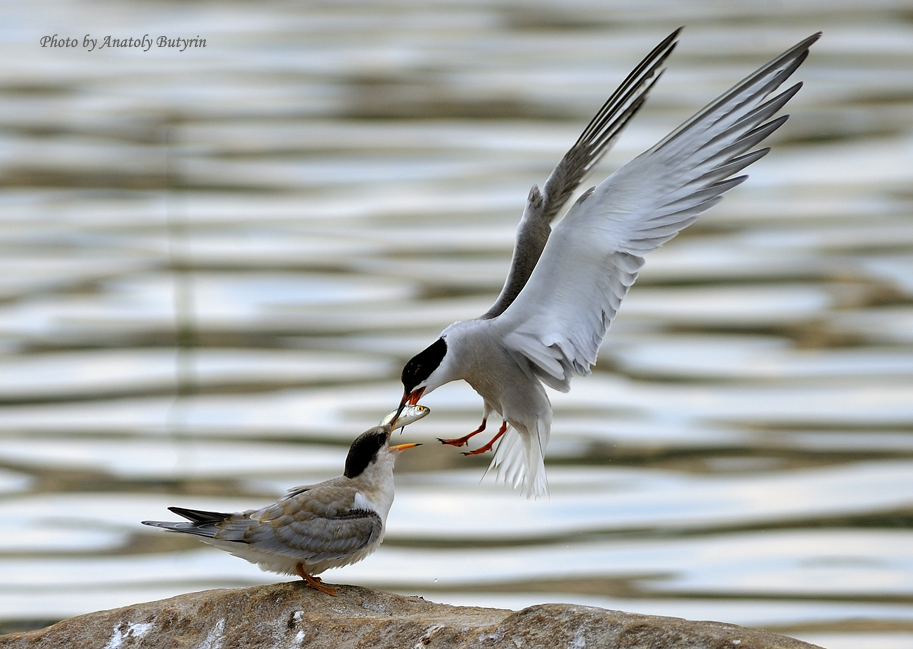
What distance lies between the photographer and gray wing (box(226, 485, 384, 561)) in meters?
5.61

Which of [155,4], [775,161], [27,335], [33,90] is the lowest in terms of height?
[27,335]

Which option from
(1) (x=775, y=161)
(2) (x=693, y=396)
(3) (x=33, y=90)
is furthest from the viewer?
(3) (x=33, y=90)

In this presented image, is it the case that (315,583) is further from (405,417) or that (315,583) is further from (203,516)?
(405,417)

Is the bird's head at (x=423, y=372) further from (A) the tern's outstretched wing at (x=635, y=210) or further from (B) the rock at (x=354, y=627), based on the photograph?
(B) the rock at (x=354, y=627)

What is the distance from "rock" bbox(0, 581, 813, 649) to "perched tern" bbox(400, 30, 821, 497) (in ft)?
3.83

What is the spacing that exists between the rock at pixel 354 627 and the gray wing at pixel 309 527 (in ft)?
0.57

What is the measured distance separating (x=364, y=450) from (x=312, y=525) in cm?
50

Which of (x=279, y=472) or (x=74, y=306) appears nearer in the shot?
(x=279, y=472)

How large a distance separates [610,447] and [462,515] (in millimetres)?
1270

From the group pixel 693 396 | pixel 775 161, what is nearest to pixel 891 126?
pixel 775 161

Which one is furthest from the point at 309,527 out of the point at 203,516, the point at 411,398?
the point at 411,398

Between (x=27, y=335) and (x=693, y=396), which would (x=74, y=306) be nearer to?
(x=27, y=335)

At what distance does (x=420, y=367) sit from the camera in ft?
21.0

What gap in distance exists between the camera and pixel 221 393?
11.3m
